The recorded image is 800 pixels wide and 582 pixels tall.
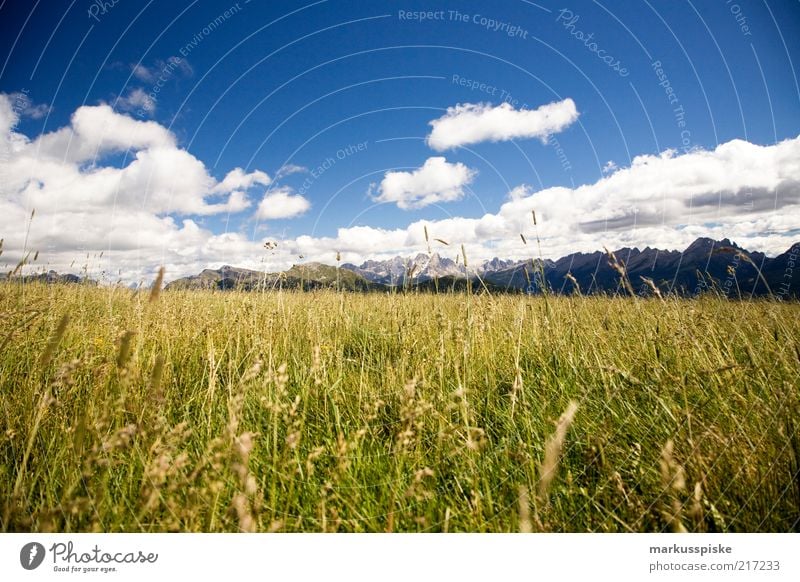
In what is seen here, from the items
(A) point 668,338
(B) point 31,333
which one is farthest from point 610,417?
(B) point 31,333

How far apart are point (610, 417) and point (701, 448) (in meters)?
0.50

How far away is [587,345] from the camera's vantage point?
362 centimetres

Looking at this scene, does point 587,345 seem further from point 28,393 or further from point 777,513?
point 28,393

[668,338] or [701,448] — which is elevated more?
[668,338]

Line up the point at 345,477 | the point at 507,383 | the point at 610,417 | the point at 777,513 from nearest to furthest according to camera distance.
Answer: the point at 777,513
the point at 345,477
the point at 610,417
the point at 507,383

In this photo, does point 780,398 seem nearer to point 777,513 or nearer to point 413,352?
point 777,513

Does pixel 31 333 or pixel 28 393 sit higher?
pixel 31 333

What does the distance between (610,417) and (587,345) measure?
1375 millimetres

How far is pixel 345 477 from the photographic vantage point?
6.09 ft
